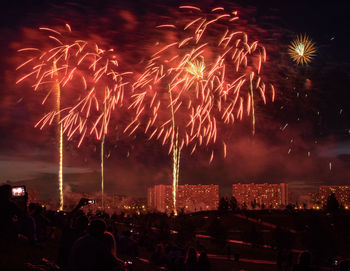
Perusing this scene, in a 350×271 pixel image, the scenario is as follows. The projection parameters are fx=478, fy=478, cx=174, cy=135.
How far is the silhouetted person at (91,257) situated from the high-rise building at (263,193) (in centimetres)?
17538

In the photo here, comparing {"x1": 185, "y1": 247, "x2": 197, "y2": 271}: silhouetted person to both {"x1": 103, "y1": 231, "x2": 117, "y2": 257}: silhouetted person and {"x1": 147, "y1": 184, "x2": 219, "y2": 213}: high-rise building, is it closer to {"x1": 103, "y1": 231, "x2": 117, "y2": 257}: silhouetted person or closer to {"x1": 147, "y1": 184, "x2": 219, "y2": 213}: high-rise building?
{"x1": 103, "y1": 231, "x2": 117, "y2": 257}: silhouetted person

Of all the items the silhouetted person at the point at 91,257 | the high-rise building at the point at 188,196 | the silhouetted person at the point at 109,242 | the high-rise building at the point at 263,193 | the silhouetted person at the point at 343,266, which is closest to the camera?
the silhouetted person at the point at 91,257

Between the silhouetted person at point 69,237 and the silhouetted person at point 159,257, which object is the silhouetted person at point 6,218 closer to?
the silhouetted person at point 69,237

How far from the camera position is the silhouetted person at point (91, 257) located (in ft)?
20.7

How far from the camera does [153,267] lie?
62.2 feet

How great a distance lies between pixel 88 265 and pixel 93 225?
1.96 ft

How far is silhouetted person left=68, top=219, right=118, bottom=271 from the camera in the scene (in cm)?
632

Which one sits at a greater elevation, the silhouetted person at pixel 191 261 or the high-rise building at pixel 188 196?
the silhouetted person at pixel 191 261

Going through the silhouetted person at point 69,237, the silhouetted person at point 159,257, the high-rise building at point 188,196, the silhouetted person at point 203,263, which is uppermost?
the silhouetted person at point 69,237

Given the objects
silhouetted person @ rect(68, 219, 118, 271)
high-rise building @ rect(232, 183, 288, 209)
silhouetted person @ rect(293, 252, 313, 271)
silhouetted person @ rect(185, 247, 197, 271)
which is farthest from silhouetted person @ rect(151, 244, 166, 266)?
high-rise building @ rect(232, 183, 288, 209)

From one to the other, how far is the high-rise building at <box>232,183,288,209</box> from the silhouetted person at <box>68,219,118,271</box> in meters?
175

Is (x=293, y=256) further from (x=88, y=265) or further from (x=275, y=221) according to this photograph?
(x=275, y=221)

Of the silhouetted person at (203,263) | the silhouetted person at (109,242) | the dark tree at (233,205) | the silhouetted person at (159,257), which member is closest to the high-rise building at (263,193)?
the dark tree at (233,205)

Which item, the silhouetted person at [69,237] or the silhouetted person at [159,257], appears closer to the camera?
the silhouetted person at [69,237]
